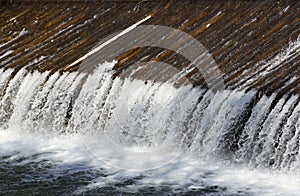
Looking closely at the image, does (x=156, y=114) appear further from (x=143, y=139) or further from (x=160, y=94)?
(x=143, y=139)

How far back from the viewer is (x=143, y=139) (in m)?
9.75

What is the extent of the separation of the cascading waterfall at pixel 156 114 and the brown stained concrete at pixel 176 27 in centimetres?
27

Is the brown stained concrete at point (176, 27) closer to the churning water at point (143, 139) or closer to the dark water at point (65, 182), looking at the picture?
the churning water at point (143, 139)

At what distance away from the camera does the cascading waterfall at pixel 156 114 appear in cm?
838

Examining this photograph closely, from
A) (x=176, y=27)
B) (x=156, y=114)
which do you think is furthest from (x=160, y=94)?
(x=176, y=27)

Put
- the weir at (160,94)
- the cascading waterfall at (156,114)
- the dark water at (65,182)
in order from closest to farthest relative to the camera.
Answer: the dark water at (65,182) < the cascading waterfall at (156,114) < the weir at (160,94)

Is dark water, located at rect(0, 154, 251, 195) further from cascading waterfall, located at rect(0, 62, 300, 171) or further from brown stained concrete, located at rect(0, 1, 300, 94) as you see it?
brown stained concrete, located at rect(0, 1, 300, 94)

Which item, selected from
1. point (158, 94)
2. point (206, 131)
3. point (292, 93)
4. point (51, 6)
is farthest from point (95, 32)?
point (292, 93)

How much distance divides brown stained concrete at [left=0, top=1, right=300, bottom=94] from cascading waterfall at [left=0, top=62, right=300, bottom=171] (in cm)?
27

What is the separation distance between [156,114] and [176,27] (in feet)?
7.05

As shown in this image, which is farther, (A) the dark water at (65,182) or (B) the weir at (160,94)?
(B) the weir at (160,94)

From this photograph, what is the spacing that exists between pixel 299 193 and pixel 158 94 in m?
2.58

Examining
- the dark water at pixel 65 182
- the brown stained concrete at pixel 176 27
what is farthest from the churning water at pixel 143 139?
the brown stained concrete at pixel 176 27

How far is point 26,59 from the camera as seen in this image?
39.8 feet
